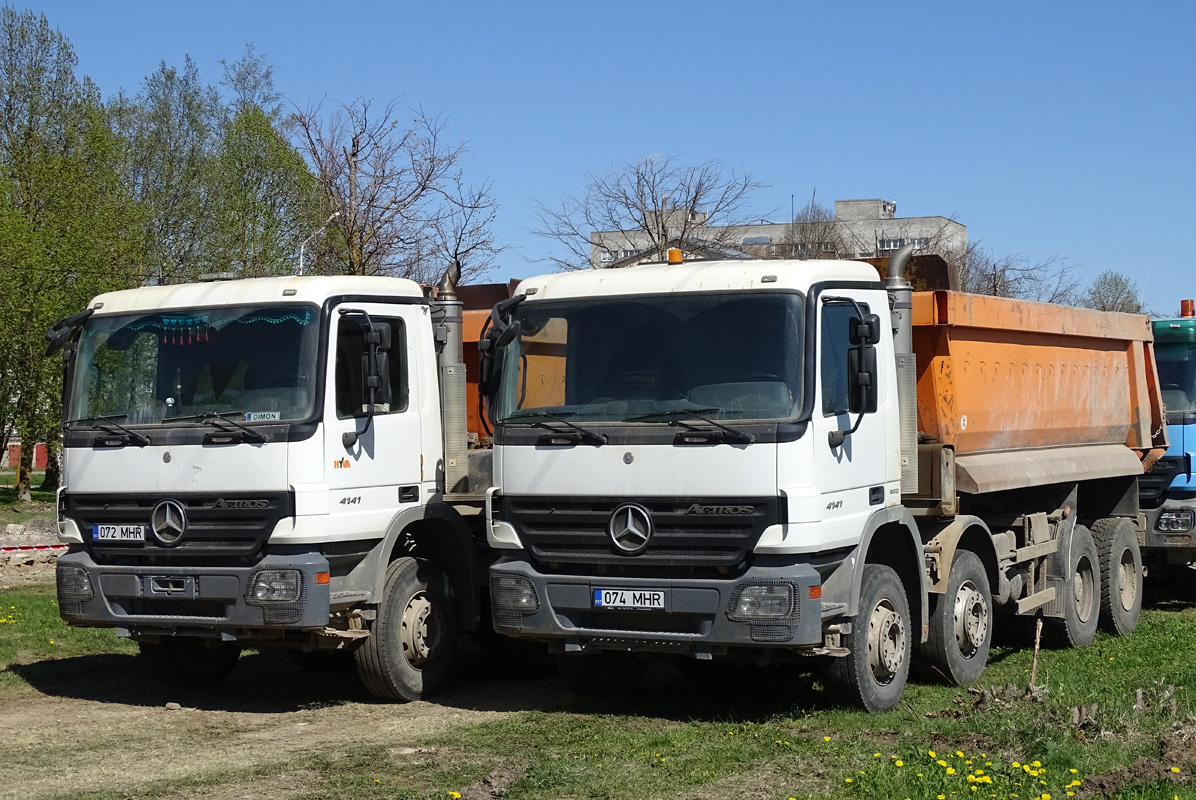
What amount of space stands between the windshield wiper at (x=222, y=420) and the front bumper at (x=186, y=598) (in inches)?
31.7

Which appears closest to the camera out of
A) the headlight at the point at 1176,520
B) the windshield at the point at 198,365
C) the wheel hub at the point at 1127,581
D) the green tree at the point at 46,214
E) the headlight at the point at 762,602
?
the headlight at the point at 762,602

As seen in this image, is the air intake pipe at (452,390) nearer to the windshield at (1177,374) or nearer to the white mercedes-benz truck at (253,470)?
the white mercedes-benz truck at (253,470)

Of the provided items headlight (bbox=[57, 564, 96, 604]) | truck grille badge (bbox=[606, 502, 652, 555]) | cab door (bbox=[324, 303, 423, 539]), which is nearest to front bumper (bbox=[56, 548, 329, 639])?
headlight (bbox=[57, 564, 96, 604])

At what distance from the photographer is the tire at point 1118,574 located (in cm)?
1305

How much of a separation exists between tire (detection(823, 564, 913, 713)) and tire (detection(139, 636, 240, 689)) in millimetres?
4626

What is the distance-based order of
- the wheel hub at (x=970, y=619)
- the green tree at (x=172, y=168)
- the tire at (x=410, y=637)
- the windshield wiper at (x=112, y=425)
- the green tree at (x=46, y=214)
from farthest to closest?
the green tree at (x=172, y=168), the green tree at (x=46, y=214), the wheel hub at (x=970, y=619), the tire at (x=410, y=637), the windshield wiper at (x=112, y=425)

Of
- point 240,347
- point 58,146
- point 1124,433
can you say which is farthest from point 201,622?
point 58,146

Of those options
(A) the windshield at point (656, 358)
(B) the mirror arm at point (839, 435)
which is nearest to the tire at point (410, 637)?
(A) the windshield at point (656, 358)

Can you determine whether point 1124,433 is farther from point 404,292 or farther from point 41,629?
point 41,629

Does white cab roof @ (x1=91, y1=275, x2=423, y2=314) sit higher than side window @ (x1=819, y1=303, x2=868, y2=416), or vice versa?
white cab roof @ (x1=91, y1=275, x2=423, y2=314)

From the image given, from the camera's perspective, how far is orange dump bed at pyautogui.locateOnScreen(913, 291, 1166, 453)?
998 cm

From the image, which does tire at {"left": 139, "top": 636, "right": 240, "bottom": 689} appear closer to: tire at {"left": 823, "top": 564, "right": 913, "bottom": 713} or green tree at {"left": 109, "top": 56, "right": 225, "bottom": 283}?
tire at {"left": 823, "top": 564, "right": 913, "bottom": 713}

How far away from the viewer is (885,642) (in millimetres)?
9016

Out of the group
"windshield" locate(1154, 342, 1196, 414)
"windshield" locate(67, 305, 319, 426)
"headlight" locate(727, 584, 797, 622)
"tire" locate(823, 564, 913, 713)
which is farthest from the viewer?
"windshield" locate(1154, 342, 1196, 414)
